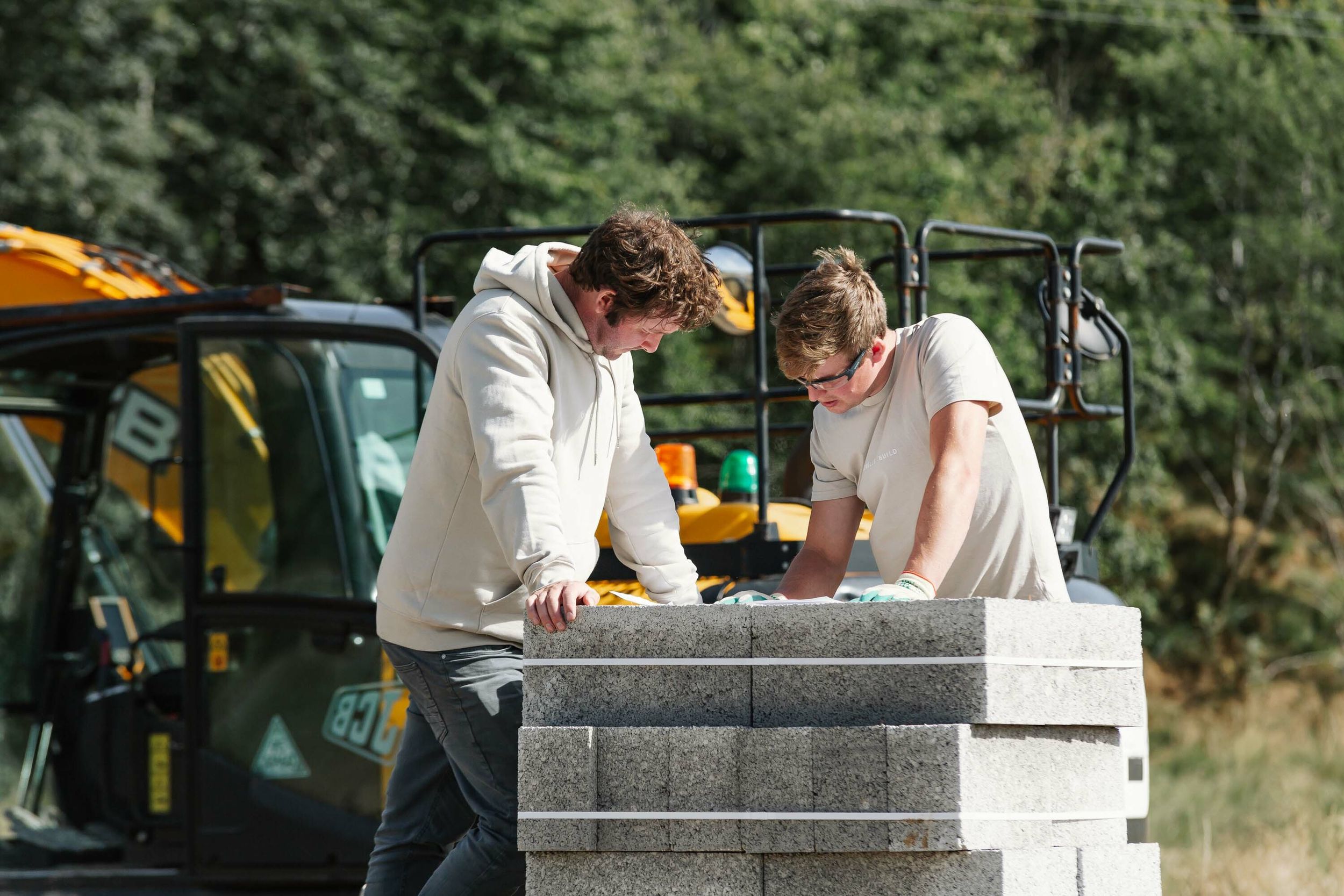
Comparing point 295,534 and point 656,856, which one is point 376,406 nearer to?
point 295,534

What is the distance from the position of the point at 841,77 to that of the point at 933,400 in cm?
1514

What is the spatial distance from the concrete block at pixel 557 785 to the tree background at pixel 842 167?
1125 cm

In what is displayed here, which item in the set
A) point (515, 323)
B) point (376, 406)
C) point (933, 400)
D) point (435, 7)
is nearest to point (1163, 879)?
point (376, 406)

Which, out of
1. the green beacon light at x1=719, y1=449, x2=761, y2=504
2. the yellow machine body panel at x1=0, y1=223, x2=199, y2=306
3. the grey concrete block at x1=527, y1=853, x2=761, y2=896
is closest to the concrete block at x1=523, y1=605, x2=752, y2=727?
the grey concrete block at x1=527, y1=853, x2=761, y2=896

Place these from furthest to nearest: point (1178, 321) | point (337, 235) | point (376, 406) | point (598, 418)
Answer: point (1178, 321) → point (337, 235) → point (376, 406) → point (598, 418)

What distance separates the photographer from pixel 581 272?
10.8 ft

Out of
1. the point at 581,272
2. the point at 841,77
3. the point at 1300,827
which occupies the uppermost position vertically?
the point at 841,77

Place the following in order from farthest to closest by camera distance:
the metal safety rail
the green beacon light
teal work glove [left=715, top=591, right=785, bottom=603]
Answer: the green beacon light < the metal safety rail < teal work glove [left=715, top=591, right=785, bottom=603]

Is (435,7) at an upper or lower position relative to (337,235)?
upper

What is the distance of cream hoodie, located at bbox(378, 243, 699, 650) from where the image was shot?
10.3 ft

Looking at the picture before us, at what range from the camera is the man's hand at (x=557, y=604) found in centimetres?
292

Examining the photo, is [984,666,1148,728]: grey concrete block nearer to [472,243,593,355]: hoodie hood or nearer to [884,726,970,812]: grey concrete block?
[884,726,970,812]: grey concrete block

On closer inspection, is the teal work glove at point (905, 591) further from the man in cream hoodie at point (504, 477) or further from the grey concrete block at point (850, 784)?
the man in cream hoodie at point (504, 477)

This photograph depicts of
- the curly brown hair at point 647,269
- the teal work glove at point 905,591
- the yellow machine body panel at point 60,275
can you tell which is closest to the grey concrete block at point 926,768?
the teal work glove at point 905,591
